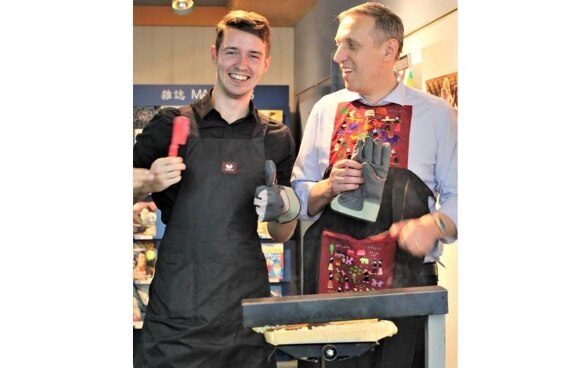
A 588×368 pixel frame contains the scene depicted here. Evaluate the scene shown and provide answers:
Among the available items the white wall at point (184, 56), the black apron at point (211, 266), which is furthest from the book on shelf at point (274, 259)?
the white wall at point (184, 56)

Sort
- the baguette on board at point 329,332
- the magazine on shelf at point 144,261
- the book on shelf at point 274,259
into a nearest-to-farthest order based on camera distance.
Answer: the baguette on board at point 329,332, the magazine on shelf at point 144,261, the book on shelf at point 274,259

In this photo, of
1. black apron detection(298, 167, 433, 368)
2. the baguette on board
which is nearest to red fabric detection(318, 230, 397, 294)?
black apron detection(298, 167, 433, 368)

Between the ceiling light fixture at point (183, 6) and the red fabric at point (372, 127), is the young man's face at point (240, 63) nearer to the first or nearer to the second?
the ceiling light fixture at point (183, 6)

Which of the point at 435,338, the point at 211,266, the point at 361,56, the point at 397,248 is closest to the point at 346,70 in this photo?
the point at 361,56

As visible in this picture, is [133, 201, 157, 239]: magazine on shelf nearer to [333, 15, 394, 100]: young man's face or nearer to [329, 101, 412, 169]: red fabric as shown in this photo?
[329, 101, 412, 169]: red fabric

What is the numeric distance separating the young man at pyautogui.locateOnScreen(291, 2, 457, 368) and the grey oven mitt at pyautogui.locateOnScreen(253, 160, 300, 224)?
47mm

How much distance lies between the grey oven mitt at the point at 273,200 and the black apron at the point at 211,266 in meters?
0.02

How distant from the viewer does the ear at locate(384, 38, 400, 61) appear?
1.87 metres

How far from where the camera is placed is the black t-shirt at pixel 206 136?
1694 millimetres

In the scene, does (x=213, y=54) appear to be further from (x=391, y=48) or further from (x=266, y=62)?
(x=391, y=48)

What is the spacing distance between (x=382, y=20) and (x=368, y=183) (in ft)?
1.21
